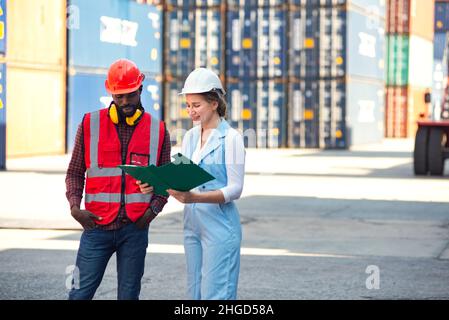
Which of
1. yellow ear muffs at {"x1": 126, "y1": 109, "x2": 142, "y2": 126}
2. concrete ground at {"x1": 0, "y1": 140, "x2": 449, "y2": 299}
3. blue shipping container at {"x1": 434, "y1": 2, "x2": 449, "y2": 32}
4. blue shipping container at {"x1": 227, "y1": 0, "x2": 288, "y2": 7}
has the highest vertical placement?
blue shipping container at {"x1": 434, "y1": 2, "x2": 449, "y2": 32}

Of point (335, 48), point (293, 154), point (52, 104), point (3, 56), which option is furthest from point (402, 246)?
point (335, 48)

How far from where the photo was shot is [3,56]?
2477 cm

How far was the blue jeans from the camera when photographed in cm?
582

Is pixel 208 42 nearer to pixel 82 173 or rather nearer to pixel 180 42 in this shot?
pixel 180 42

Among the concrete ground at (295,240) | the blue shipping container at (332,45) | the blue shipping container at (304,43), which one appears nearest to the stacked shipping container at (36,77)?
the concrete ground at (295,240)

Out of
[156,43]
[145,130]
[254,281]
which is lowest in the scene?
[254,281]

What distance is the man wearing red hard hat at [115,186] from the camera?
5754 mm

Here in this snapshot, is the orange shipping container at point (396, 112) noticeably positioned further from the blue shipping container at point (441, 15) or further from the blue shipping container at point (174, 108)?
the blue shipping container at point (174, 108)

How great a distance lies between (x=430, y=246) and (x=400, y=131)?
41609 millimetres

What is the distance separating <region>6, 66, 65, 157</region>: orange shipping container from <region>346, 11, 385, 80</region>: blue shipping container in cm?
1161

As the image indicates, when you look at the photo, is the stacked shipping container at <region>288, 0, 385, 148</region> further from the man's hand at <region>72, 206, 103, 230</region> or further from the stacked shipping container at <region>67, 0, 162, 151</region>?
the man's hand at <region>72, 206, 103, 230</region>

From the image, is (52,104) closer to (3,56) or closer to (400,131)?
(3,56)

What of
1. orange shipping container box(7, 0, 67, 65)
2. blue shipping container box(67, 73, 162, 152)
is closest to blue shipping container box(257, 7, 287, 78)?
blue shipping container box(67, 73, 162, 152)

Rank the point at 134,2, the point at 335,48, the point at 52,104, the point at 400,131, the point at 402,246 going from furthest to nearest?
the point at 400,131, the point at 335,48, the point at 134,2, the point at 52,104, the point at 402,246
